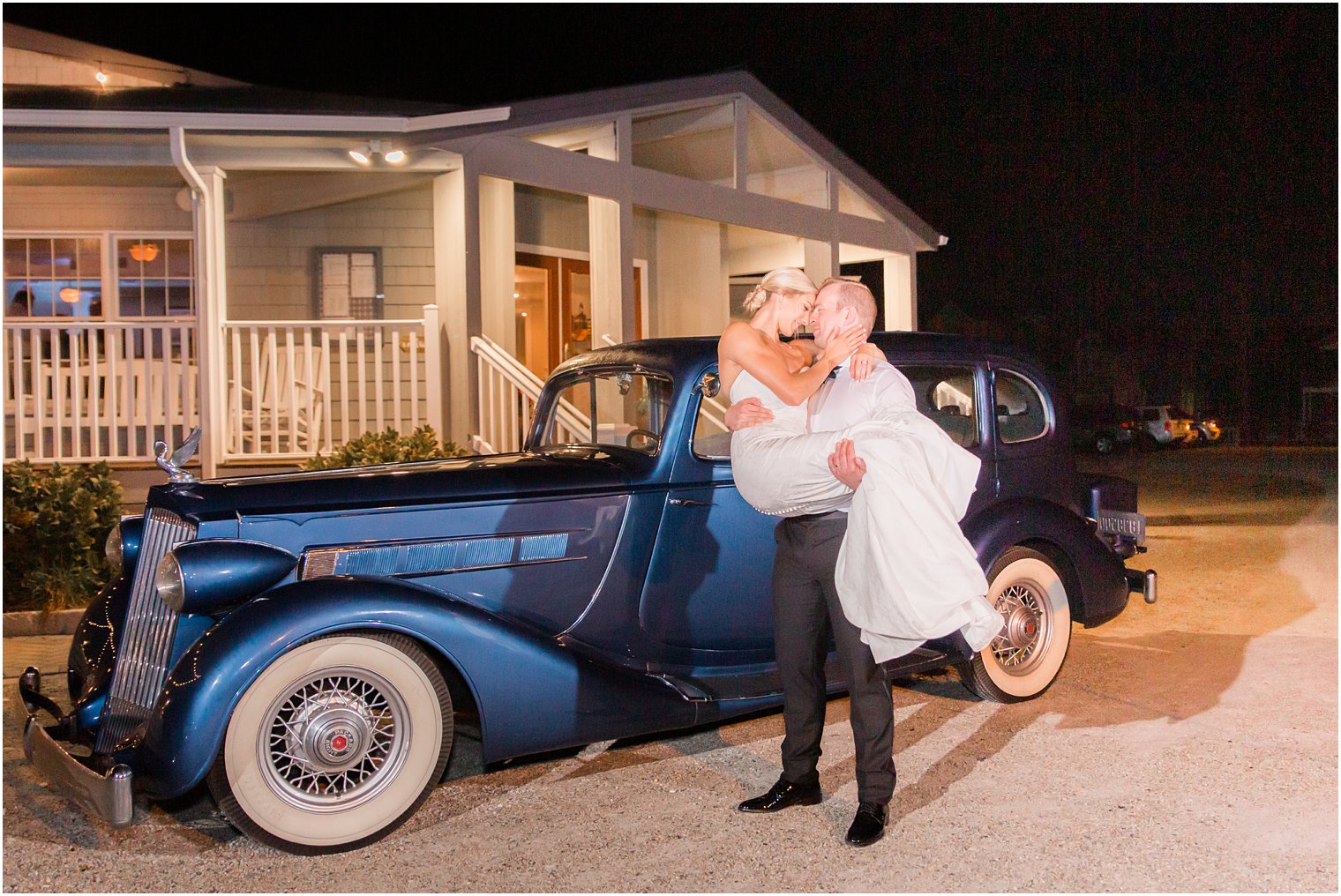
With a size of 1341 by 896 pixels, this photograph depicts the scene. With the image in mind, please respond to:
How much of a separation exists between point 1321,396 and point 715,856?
140 feet

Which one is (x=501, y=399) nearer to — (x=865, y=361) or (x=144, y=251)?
(x=144, y=251)

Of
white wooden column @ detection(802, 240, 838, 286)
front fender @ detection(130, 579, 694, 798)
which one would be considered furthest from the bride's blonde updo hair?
white wooden column @ detection(802, 240, 838, 286)

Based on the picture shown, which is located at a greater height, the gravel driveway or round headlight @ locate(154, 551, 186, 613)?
round headlight @ locate(154, 551, 186, 613)

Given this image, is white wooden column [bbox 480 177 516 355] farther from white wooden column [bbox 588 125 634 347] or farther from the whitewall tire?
the whitewall tire

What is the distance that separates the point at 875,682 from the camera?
376cm

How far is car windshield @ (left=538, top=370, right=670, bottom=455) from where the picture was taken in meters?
4.78

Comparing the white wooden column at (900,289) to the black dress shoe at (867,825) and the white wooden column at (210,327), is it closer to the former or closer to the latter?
the white wooden column at (210,327)

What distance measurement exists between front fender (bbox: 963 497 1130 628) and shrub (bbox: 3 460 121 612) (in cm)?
586

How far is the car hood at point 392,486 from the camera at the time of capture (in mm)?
4023

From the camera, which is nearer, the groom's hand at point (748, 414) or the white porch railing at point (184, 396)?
the groom's hand at point (748, 414)

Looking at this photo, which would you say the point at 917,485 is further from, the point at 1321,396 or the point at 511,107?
the point at 1321,396

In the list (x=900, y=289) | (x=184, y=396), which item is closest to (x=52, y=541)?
(x=184, y=396)

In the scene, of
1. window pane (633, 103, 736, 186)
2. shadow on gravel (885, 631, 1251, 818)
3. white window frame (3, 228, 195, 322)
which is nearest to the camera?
shadow on gravel (885, 631, 1251, 818)

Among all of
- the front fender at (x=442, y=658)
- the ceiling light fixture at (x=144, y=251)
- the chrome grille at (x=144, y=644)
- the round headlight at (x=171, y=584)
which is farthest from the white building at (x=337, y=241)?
the round headlight at (x=171, y=584)
